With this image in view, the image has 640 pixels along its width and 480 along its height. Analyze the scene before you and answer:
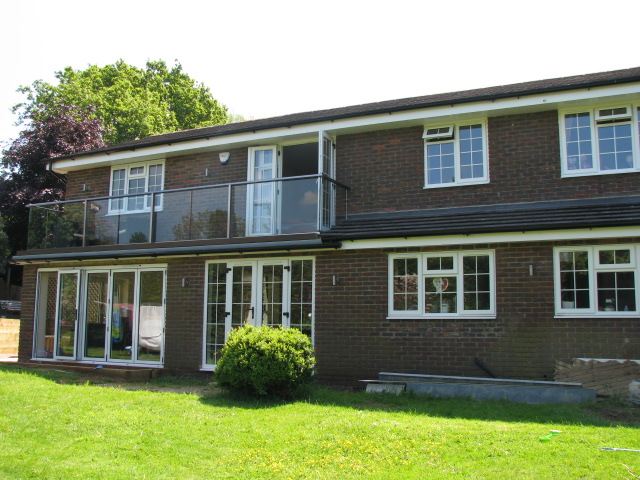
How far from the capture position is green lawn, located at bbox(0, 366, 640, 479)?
262 inches

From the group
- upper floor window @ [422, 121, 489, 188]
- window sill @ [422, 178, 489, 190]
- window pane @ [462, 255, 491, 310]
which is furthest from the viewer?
upper floor window @ [422, 121, 489, 188]

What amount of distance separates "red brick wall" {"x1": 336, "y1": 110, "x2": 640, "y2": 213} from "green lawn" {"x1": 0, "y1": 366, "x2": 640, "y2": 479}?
4515 mm

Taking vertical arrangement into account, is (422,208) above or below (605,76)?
below

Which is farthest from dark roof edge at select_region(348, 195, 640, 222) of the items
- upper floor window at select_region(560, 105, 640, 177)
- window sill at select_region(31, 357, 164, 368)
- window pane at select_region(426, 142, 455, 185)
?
window sill at select_region(31, 357, 164, 368)

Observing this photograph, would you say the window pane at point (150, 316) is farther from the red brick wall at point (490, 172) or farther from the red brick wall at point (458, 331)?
the red brick wall at point (490, 172)

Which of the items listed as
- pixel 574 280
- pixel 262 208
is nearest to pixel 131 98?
pixel 262 208

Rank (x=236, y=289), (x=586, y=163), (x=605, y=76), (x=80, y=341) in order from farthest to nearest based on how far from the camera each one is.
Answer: (x=80, y=341), (x=236, y=289), (x=605, y=76), (x=586, y=163)

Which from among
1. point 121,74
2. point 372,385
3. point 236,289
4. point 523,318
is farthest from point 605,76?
point 121,74

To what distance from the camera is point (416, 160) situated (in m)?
13.9

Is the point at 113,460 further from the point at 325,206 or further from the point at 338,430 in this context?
the point at 325,206

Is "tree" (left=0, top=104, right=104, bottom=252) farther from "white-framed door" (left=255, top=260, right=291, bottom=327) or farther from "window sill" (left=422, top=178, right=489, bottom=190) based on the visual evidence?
"window sill" (left=422, top=178, right=489, bottom=190)

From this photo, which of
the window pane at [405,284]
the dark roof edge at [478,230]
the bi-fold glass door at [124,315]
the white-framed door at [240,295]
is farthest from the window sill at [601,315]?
the bi-fold glass door at [124,315]

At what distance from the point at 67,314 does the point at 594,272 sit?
12.8 metres

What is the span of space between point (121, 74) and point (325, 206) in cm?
3079
